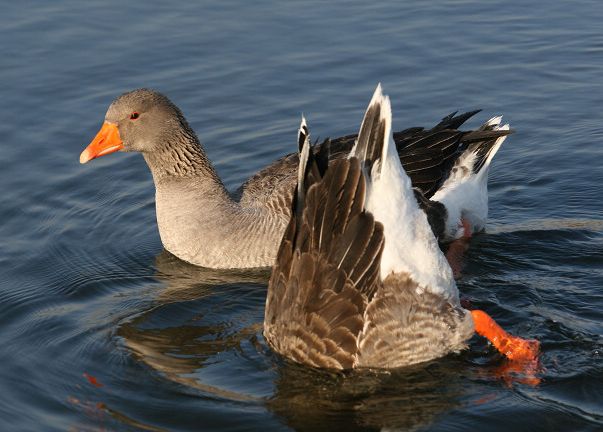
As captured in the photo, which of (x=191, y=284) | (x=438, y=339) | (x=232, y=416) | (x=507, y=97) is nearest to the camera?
(x=232, y=416)

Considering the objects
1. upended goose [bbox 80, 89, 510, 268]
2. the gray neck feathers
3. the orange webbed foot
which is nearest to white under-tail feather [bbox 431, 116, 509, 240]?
upended goose [bbox 80, 89, 510, 268]

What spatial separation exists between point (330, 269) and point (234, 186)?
496cm

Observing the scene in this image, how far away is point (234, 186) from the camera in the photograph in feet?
40.5

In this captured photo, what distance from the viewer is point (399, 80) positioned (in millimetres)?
14125

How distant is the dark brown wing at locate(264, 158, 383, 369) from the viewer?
7.43 m

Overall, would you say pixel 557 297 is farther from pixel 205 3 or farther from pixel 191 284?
pixel 205 3

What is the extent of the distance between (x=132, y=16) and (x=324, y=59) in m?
3.25

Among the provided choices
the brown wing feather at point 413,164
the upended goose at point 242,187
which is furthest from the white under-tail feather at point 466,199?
the brown wing feather at point 413,164

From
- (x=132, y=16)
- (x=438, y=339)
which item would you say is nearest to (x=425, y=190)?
(x=438, y=339)

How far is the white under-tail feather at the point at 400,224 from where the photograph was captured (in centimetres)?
735

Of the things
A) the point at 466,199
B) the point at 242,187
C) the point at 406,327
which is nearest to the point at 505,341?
the point at 406,327

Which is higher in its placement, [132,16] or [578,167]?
[132,16]

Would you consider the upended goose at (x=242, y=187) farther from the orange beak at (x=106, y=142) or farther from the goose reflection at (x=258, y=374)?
the goose reflection at (x=258, y=374)

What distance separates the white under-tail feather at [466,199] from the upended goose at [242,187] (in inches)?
0.4
